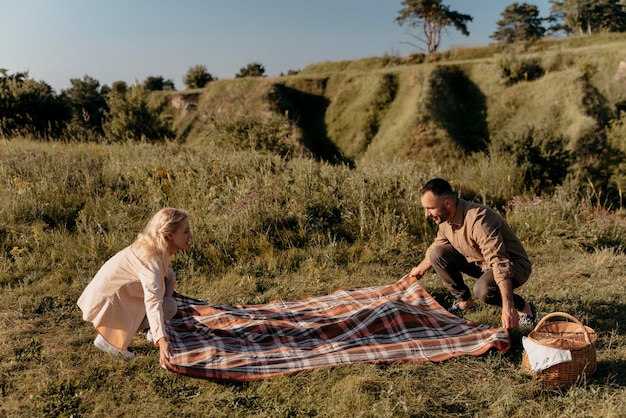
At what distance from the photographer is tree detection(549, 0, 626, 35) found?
49.1 metres

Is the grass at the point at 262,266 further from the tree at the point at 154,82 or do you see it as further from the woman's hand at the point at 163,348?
the tree at the point at 154,82

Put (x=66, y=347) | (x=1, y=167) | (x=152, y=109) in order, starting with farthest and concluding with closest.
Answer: (x=152, y=109)
(x=1, y=167)
(x=66, y=347)

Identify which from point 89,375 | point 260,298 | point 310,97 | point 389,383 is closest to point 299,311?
point 260,298

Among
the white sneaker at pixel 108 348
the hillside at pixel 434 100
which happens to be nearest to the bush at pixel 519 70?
the hillside at pixel 434 100

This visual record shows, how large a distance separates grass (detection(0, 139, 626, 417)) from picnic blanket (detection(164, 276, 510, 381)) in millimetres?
125

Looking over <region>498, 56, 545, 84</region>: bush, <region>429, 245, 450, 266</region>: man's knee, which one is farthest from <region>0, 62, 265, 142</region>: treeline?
<region>498, 56, 545, 84</region>: bush

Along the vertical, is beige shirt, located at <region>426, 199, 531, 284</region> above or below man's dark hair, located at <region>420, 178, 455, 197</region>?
below

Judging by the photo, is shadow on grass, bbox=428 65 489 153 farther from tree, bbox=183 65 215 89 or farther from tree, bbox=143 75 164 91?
tree, bbox=143 75 164 91

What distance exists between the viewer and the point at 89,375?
146 inches

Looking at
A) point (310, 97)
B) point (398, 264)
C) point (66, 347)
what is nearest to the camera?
point (66, 347)

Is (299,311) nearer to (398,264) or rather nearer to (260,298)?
(260,298)

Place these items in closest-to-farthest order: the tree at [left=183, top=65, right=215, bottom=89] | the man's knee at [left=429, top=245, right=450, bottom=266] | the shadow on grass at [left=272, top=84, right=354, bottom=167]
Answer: the man's knee at [left=429, top=245, right=450, bottom=266] → the shadow on grass at [left=272, top=84, right=354, bottom=167] → the tree at [left=183, top=65, right=215, bottom=89]

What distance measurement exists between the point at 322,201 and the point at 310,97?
85.0 ft

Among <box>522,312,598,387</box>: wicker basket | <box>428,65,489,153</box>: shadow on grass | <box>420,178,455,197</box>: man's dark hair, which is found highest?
<box>428,65,489,153</box>: shadow on grass
